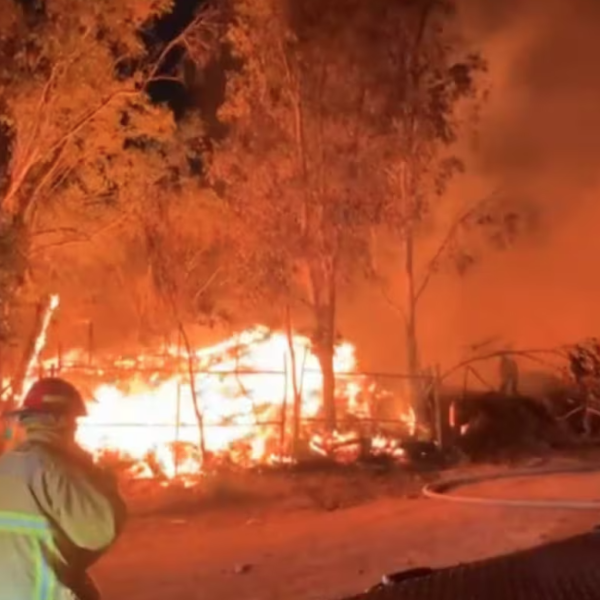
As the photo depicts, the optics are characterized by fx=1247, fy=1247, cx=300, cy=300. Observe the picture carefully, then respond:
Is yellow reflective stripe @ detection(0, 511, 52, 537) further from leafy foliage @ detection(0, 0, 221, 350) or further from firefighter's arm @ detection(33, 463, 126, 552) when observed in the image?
leafy foliage @ detection(0, 0, 221, 350)

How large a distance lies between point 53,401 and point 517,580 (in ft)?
4.96

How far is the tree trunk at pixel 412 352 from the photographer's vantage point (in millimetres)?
23531

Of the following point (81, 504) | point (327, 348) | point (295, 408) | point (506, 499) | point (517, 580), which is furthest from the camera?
point (327, 348)

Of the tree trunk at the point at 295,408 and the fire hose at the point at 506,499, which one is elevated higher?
the tree trunk at the point at 295,408

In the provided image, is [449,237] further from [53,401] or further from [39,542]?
[39,542]

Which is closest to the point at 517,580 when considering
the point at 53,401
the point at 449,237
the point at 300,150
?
the point at 53,401

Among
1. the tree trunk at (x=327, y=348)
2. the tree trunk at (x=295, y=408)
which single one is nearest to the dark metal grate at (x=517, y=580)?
the tree trunk at (x=295, y=408)

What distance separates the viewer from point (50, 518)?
3.71 meters

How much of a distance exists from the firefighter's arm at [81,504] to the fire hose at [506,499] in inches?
422

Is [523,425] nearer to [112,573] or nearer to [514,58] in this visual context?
[514,58]

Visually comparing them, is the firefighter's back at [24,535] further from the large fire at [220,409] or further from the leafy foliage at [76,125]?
the large fire at [220,409]

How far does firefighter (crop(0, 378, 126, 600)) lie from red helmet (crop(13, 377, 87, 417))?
1.1 inches

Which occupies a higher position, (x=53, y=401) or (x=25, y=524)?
(x=53, y=401)

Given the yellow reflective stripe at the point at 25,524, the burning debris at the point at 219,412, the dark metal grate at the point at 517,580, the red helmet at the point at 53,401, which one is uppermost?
the burning debris at the point at 219,412
